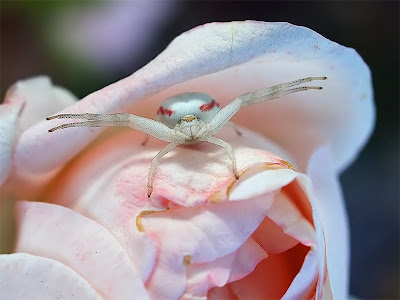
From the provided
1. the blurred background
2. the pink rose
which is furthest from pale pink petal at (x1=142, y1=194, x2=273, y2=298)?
the blurred background

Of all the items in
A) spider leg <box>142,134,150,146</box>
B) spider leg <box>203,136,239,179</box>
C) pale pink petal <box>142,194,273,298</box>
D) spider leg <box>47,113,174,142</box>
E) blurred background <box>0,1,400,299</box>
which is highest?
spider leg <box>47,113,174,142</box>

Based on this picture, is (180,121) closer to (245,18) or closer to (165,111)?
(165,111)

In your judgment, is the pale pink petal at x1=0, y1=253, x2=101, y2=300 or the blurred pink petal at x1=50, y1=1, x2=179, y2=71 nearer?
the pale pink petal at x1=0, y1=253, x2=101, y2=300

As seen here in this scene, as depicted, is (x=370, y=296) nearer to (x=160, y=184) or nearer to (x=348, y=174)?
(x=348, y=174)

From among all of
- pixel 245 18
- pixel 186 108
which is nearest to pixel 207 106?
pixel 186 108

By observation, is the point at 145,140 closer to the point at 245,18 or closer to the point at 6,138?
the point at 6,138

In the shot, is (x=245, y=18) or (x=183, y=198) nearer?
(x=183, y=198)

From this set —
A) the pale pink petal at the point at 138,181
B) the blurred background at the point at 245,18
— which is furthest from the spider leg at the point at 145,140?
the blurred background at the point at 245,18

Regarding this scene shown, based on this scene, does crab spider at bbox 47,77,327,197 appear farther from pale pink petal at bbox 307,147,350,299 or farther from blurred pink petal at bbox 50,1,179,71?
blurred pink petal at bbox 50,1,179,71
